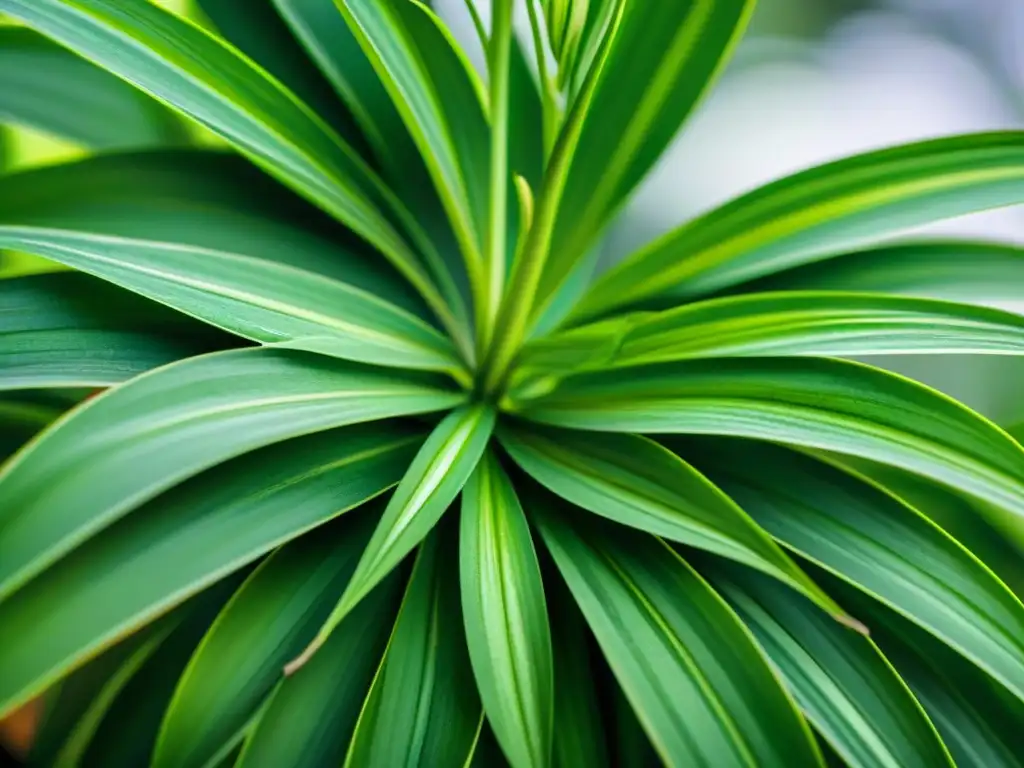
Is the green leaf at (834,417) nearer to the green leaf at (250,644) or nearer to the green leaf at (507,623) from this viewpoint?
the green leaf at (507,623)

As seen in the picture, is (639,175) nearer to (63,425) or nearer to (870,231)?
(870,231)

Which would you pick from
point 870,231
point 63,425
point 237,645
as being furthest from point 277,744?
point 870,231

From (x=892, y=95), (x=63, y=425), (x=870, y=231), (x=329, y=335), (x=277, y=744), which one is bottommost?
(x=277, y=744)

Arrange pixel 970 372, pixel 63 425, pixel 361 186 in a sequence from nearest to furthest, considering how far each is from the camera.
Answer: pixel 63 425 < pixel 361 186 < pixel 970 372

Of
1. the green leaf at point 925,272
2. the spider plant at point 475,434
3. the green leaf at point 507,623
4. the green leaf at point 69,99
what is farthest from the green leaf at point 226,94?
the green leaf at point 925,272

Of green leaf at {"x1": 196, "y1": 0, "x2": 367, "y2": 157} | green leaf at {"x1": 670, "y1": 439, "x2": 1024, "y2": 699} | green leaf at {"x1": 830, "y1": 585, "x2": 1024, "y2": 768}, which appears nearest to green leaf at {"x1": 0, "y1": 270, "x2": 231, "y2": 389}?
green leaf at {"x1": 196, "y1": 0, "x2": 367, "y2": 157}

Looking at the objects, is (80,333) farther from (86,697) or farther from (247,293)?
(86,697)
